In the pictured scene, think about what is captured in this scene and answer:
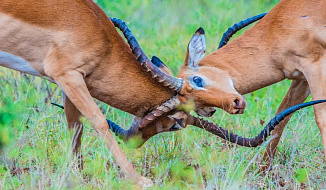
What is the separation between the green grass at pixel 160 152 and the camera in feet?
17.4

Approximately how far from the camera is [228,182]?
17.4 ft

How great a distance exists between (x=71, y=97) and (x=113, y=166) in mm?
746

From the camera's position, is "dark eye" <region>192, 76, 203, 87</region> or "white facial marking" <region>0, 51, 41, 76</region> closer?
"white facial marking" <region>0, 51, 41, 76</region>

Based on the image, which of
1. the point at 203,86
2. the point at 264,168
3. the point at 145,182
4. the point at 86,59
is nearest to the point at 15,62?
the point at 86,59

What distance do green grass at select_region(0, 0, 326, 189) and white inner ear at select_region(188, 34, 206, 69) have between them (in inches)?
32.2

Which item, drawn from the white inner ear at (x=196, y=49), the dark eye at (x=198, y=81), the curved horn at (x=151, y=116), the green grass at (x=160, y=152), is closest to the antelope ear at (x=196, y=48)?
the white inner ear at (x=196, y=49)

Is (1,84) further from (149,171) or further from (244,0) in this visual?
(244,0)

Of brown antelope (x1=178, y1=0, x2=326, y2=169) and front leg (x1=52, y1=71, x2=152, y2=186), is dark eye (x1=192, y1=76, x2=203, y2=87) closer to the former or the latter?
brown antelope (x1=178, y1=0, x2=326, y2=169)

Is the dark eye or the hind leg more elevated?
the dark eye

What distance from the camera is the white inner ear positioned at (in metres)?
5.84

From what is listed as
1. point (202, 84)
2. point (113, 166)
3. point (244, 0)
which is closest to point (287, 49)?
point (202, 84)

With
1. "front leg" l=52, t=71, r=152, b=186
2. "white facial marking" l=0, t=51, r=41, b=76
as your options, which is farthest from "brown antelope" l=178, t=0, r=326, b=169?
"white facial marking" l=0, t=51, r=41, b=76

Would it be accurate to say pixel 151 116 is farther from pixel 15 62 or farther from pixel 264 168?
pixel 264 168

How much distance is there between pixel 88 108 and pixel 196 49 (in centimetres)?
105
